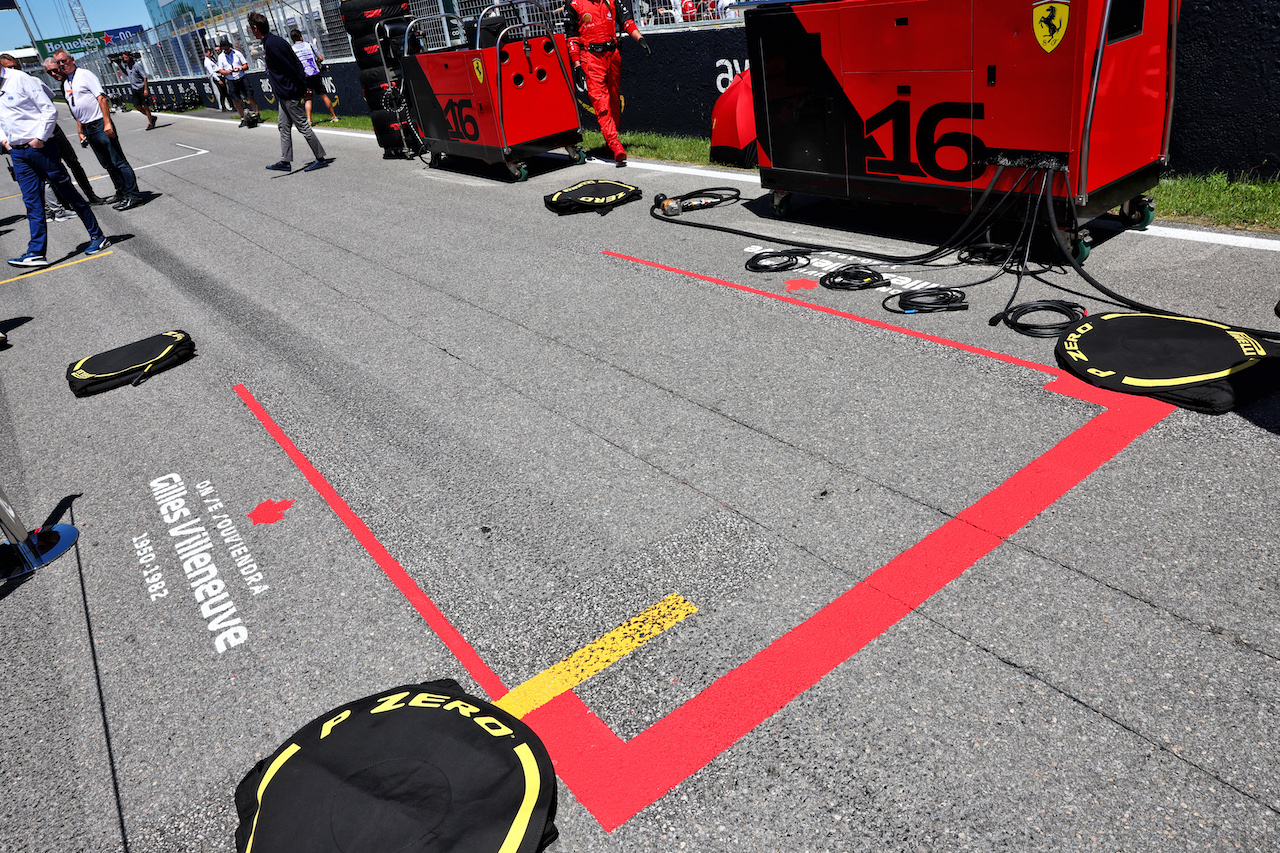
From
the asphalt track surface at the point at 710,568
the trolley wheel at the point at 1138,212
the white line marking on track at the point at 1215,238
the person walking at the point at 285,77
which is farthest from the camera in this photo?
the person walking at the point at 285,77

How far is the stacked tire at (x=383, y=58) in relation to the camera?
13727 mm

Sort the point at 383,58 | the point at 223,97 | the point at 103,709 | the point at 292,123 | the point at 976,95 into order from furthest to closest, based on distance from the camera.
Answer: the point at 223,97 → the point at 292,123 → the point at 383,58 → the point at 976,95 → the point at 103,709

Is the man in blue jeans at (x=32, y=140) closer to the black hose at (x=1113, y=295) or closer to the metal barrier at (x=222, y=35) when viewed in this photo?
the black hose at (x=1113, y=295)

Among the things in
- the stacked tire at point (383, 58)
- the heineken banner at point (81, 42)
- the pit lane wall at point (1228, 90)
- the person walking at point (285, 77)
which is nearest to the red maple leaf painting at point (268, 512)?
the pit lane wall at point (1228, 90)

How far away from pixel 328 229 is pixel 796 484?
27.8 ft

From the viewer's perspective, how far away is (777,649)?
2.96 m

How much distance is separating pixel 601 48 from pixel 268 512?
28.6ft

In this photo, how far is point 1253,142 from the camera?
6746 mm

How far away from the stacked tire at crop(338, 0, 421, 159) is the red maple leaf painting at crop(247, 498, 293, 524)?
11.3 meters

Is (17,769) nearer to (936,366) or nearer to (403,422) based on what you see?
(403,422)

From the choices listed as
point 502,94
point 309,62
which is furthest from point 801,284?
point 309,62

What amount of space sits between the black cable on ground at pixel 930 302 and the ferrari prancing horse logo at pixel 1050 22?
5.62 feet

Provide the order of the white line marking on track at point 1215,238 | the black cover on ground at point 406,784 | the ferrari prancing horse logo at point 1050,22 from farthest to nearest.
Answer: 1. the white line marking on track at point 1215,238
2. the ferrari prancing horse logo at point 1050,22
3. the black cover on ground at point 406,784

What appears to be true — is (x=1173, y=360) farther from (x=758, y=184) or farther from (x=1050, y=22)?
(x=758, y=184)
